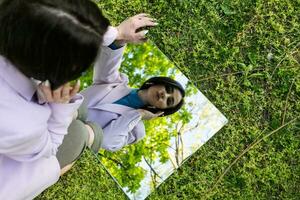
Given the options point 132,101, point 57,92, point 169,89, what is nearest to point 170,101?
point 169,89

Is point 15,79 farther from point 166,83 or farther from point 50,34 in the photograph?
point 166,83

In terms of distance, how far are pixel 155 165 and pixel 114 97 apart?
1.03 feet

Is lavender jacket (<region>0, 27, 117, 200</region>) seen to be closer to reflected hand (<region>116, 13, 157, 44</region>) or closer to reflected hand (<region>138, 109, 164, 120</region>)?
reflected hand (<region>116, 13, 157, 44</region>)

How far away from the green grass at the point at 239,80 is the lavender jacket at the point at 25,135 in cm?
68

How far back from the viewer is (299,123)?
1.87m

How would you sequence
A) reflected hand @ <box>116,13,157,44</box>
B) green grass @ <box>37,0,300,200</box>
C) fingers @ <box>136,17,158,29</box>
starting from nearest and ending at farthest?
reflected hand @ <box>116,13,157,44</box>, fingers @ <box>136,17,158,29</box>, green grass @ <box>37,0,300,200</box>

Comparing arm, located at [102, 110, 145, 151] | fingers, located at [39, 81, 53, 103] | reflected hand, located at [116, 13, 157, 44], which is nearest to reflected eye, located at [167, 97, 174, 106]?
arm, located at [102, 110, 145, 151]

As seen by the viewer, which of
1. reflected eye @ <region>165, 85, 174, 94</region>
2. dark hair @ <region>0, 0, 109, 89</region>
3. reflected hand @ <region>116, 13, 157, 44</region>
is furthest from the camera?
reflected eye @ <region>165, 85, 174, 94</region>

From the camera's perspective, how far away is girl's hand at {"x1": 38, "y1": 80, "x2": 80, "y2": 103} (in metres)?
0.95

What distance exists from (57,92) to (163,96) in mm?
703

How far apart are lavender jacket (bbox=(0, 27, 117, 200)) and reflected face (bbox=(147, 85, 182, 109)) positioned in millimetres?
531

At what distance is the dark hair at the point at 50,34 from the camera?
0.81 meters

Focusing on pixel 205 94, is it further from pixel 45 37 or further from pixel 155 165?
pixel 45 37

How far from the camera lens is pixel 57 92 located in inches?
Answer: 38.3
